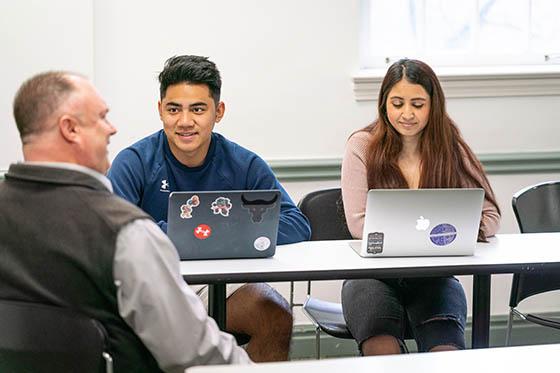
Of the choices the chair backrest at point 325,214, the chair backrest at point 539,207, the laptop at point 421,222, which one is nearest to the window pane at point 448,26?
the chair backrest at point 539,207

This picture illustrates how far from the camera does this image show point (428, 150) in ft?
11.4

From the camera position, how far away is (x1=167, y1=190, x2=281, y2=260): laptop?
8.98 feet

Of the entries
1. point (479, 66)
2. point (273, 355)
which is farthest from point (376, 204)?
point (479, 66)

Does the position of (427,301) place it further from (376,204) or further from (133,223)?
(133,223)

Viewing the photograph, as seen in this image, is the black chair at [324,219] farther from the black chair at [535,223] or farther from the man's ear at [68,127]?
the man's ear at [68,127]

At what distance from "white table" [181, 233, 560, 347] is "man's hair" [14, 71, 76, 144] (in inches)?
28.4

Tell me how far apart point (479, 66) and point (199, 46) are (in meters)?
1.32

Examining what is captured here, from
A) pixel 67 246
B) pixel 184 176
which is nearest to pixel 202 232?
pixel 184 176

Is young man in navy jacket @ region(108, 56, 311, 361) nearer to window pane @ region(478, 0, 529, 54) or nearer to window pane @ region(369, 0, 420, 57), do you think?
window pane @ region(369, 0, 420, 57)

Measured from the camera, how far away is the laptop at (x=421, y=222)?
2.83m

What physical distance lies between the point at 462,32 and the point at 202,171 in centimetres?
173

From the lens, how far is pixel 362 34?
4383 millimetres

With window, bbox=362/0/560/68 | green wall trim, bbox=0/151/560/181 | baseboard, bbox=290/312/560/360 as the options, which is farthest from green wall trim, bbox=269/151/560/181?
baseboard, bbox=290/312/560/360

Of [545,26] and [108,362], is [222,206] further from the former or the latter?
[545,26]
